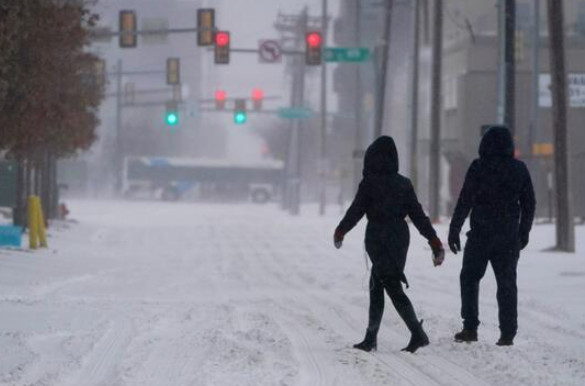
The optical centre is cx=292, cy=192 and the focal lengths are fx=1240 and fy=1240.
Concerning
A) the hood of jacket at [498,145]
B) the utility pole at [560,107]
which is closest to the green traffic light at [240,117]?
the utility pole at [560,107]

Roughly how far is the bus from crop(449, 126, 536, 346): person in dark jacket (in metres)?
82.7

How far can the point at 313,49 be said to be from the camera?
34062mm

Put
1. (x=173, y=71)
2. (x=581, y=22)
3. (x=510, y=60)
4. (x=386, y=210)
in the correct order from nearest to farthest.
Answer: (x=386, y=210), (x=510, y=60), (x=173, y=71), (x=581, y=22)

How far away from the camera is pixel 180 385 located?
8781 mm

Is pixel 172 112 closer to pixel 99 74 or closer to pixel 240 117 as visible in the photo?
pixel 240 117

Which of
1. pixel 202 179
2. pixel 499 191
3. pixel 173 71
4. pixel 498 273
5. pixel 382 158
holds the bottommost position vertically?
pixel 202 179

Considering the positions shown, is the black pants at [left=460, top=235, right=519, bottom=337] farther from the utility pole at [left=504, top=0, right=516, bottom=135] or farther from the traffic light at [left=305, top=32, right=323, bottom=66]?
the traffic light at [left=305, top=32, right=323, bottom=66]

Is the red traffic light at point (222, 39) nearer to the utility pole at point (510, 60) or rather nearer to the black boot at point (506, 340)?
the utility pole at point (510, 60)

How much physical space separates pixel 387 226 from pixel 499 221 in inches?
44.6

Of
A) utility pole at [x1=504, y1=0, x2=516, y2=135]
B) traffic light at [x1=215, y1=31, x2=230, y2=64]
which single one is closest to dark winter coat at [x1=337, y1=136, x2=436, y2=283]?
utility pole at [x1=504, y1=0, x2=516, y2=135]

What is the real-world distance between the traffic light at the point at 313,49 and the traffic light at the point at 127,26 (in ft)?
15.8

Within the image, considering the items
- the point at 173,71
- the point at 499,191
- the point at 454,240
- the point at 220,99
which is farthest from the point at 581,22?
the point at 454,240

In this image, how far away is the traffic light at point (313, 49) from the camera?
3394cm

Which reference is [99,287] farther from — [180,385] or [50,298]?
[180,385]
